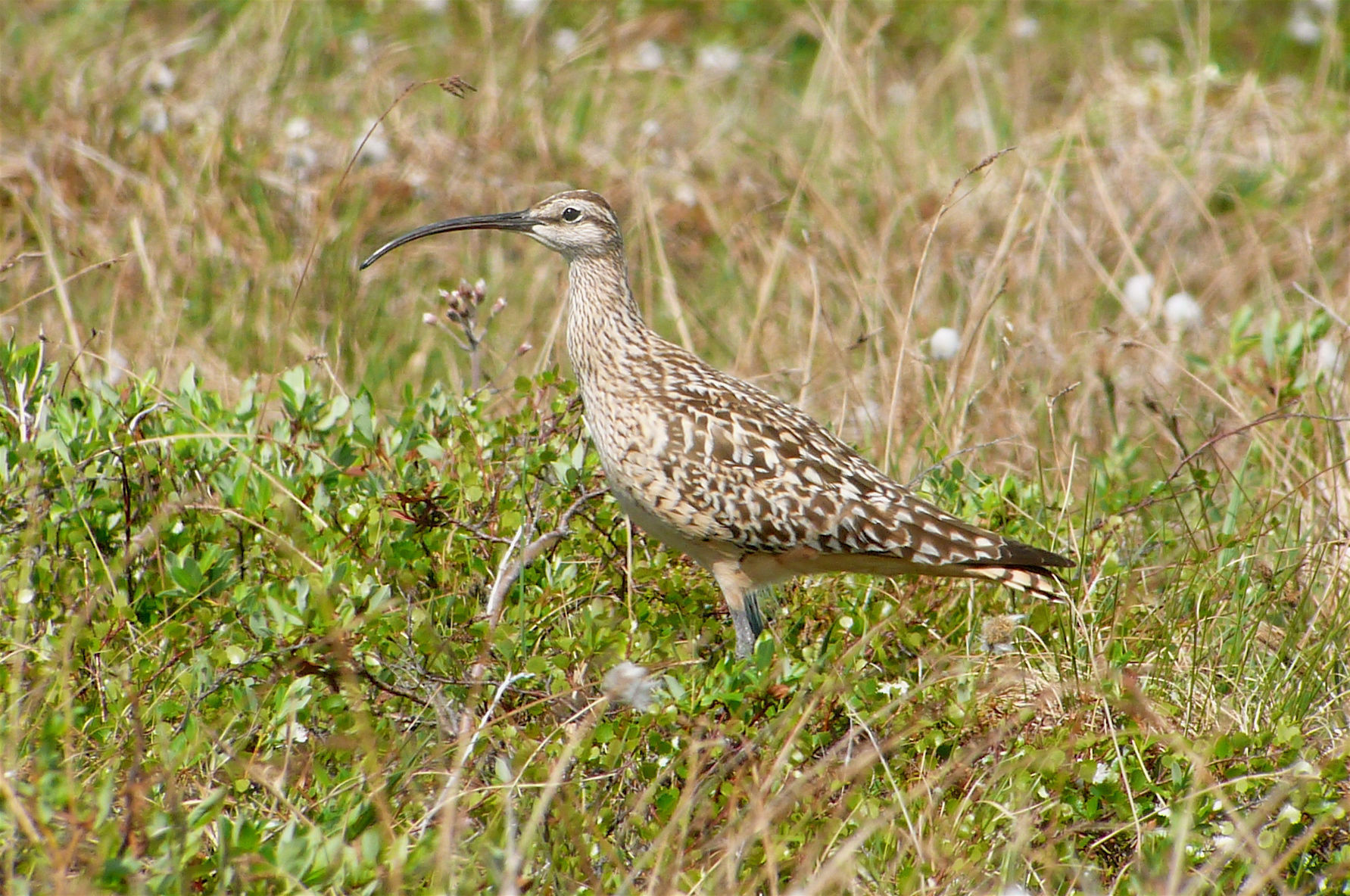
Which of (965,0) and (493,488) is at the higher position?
(965,0)

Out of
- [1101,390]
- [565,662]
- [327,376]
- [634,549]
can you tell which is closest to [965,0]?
[1101,390]

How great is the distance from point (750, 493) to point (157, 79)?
487cm

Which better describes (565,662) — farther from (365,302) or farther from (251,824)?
(365,302)

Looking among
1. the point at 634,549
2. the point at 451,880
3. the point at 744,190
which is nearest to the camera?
the point at 451,880

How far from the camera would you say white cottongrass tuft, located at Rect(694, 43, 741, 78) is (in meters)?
10.8

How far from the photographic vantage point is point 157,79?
8625 millimetres

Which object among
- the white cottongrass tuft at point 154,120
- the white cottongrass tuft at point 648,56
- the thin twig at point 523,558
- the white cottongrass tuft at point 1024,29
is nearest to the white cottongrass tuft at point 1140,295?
the thin twig at point 523,558

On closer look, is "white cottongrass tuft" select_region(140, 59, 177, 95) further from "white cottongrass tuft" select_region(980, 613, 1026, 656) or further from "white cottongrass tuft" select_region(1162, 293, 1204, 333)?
"white cottongrass tuft" select_region(980, 613, 1026, 656)

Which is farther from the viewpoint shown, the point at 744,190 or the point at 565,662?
the point at 744,190

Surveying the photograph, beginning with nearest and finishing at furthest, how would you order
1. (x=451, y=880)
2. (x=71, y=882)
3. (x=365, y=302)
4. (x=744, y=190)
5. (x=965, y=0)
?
1. (x=71, y=882)
2. (x=451, y=880)
3. (x=365, y=302)
4. (x=744, y=190)
5. (x=965, y=0)

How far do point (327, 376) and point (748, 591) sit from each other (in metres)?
2.47

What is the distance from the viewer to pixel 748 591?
5.52 meters

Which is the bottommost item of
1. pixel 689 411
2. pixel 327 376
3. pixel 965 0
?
pixel 327 376

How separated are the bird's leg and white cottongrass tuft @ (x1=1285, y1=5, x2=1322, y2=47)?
817 cm
